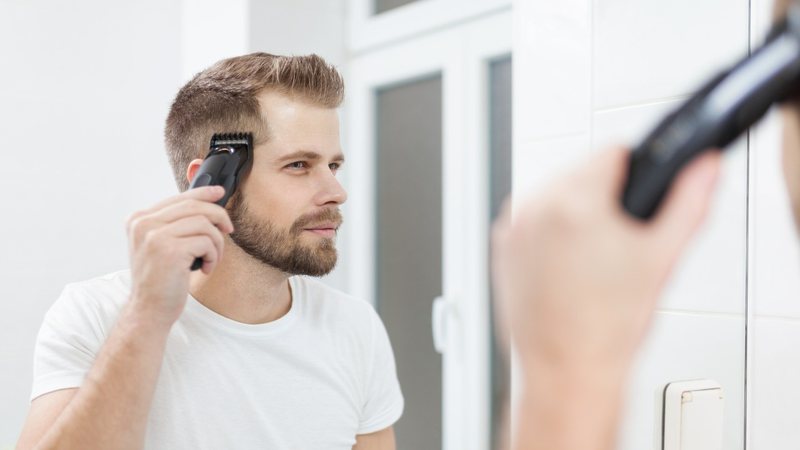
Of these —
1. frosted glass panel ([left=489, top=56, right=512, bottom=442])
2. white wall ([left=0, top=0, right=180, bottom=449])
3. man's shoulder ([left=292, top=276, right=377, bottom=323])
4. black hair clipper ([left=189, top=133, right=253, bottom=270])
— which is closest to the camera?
black hair clipper ([left=189, top=133, right=253, bottom=270])

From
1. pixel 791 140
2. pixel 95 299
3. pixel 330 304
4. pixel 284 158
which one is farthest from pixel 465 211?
pixel 791 140

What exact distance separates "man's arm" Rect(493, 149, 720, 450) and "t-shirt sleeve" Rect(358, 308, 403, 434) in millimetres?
1052

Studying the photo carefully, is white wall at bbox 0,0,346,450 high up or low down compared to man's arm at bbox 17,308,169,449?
up

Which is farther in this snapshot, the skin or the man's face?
the man's face

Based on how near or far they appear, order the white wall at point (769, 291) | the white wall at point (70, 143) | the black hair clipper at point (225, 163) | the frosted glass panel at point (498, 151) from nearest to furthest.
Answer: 1. the white wall at point (769, 291)
2. the black hair clipper at point (225, 163)
3. the frosted glass panel at point (498, 151)
4. the white wall at point (70, 143)

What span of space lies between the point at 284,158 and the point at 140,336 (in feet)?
1.23

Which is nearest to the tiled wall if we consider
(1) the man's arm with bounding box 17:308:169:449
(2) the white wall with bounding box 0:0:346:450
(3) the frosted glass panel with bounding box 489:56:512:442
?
(1) the man's arm with bounding box 17:308:169:449

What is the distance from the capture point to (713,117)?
167 millimetres

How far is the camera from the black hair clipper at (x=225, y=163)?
3.18 ft

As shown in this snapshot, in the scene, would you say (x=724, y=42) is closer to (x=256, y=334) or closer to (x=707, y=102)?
(x=707, y=102)

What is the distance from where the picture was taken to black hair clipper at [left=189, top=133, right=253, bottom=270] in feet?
3.18

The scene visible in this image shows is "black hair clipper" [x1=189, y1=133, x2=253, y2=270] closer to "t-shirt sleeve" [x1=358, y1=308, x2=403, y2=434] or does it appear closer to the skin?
the skin

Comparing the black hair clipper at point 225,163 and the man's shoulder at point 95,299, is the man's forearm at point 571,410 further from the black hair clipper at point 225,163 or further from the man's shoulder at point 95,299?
the man's shoulder at point 95,299

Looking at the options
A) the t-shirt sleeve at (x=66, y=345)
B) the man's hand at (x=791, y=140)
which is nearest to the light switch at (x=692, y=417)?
the man's hand at (x=791, y=140)
